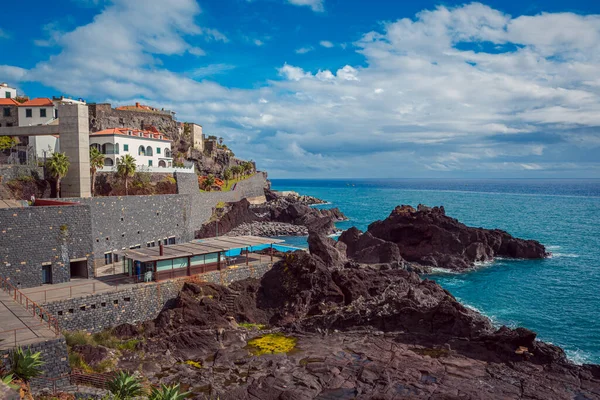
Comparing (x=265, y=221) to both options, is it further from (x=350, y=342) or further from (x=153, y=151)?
(x=350, y=342)

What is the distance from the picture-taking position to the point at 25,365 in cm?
1730

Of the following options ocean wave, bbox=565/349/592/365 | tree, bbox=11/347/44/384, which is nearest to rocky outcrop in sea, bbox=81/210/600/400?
ocean wave, bbox=565/349/592/365

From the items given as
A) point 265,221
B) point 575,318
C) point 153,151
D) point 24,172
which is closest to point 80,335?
point 24,172

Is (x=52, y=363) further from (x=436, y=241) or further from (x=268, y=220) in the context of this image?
(x=268, y=220)

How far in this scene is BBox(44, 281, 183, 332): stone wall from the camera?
2636 cm

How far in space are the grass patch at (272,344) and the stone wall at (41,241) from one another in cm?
1354

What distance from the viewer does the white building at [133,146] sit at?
57.2 meters

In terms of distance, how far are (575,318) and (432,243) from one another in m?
22.7

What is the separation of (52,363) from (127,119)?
69.0 m

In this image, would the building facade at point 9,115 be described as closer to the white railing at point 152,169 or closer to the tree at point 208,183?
the white railing at point 152,169

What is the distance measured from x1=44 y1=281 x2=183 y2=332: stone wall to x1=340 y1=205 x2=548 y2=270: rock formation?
27619mm

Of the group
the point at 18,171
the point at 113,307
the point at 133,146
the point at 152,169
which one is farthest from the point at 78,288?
the point at 133,146

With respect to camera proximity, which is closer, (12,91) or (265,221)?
(12,91)

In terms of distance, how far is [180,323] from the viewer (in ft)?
95.6
